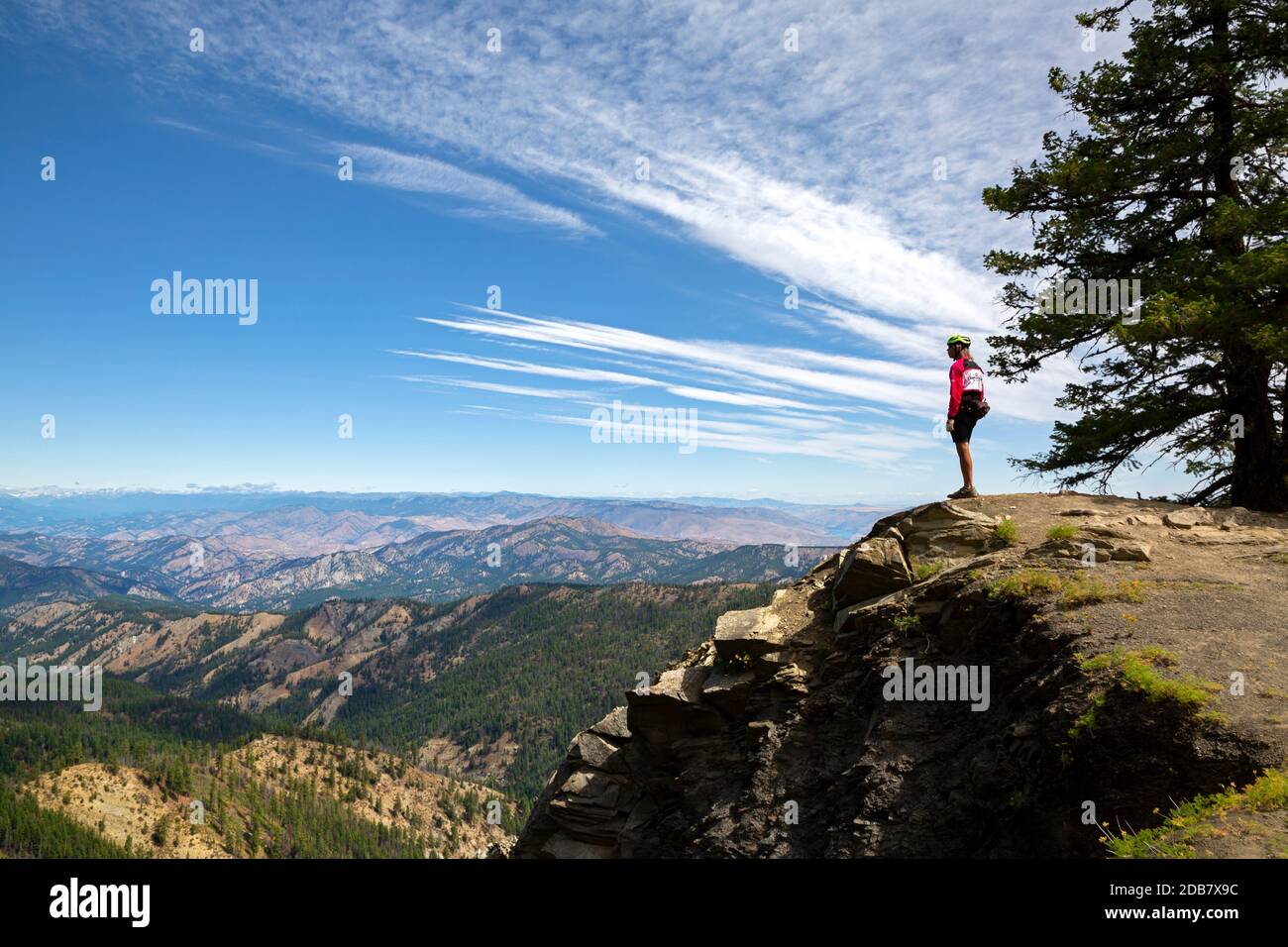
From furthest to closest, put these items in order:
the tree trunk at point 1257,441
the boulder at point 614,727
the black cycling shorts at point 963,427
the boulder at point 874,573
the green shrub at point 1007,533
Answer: the boulder at point 614,727, the tree trunk at point 1257,441, the black cycling shorts at point 963,427, the green shrub at point 1007,533, the boulder at point 874,573

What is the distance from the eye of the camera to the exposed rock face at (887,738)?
8.83 meters

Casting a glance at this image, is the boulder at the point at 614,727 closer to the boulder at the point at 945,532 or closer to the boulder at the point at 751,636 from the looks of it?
the boulder at the point at 751,636

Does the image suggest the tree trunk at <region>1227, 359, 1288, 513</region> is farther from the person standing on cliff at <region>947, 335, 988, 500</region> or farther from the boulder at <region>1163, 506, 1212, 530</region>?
the person standing on cliff at <region>947, 335, 988, 500</region>

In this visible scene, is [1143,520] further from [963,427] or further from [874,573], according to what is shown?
[874,573]

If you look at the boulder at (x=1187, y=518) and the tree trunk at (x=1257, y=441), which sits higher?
the tree trunk at (x=1257, y=441)

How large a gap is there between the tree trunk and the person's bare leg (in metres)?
8.16

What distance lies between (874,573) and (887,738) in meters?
4.14

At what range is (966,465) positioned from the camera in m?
17.8

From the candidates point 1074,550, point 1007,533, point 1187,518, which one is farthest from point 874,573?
point 1187,518

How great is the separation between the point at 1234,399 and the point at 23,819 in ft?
764

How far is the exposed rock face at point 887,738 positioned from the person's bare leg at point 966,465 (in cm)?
183

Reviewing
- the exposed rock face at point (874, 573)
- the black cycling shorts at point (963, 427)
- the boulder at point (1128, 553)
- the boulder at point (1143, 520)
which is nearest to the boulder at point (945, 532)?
the exposed rock face at point (874, 573)

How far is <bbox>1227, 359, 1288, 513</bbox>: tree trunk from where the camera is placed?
18.4 metres
